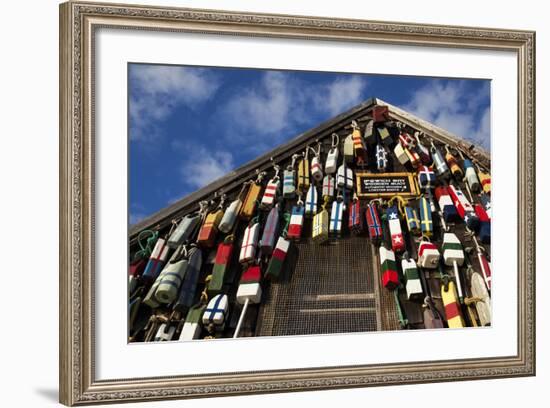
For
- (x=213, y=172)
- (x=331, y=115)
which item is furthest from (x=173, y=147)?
(x=331, y=115)

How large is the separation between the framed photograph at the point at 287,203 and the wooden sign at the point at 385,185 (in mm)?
11

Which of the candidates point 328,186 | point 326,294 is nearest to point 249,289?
point 326,294

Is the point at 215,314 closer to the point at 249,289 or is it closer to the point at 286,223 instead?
the point at 249,289

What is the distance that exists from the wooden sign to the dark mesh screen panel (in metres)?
0.25

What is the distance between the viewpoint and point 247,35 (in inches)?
138

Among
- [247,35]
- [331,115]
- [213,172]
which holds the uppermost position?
[247,35]

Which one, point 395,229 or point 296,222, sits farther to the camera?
point 395,229

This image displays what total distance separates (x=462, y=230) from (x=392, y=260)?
0.41 metres

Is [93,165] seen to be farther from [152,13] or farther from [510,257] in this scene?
[510,257]

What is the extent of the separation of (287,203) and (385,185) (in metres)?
0.49

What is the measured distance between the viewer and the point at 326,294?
367cm

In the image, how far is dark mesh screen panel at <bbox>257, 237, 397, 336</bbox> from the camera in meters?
3.60

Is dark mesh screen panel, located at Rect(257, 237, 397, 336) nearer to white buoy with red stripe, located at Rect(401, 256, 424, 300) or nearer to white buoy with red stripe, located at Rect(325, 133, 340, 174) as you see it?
white buoy with red stripe, located at Rect(401, 256, 424, 300)

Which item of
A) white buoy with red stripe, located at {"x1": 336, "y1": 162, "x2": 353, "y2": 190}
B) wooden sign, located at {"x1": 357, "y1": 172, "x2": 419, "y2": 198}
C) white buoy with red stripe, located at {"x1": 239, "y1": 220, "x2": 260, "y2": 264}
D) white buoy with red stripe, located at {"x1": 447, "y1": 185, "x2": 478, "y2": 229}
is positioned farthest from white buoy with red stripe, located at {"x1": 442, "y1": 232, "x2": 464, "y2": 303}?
white buoy with red stripe, located at {"x1": 239, "y1": 220, "x2": 260, "y2": 264}
